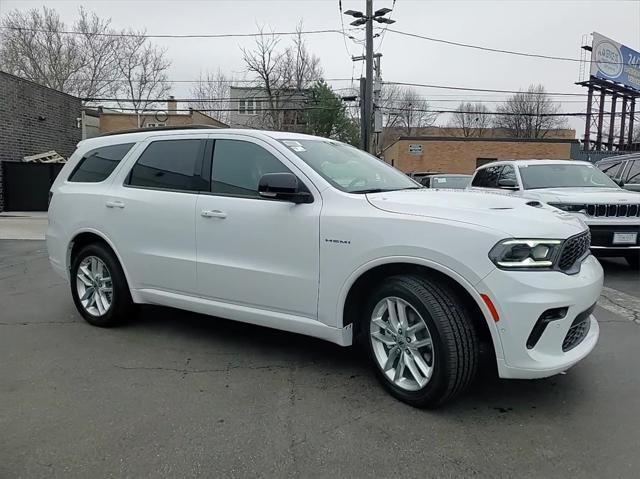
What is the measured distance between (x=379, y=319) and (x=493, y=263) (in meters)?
0.84

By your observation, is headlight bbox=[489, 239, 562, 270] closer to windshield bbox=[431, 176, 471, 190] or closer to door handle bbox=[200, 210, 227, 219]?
door handle bbox=[200, 210, 227, 219]

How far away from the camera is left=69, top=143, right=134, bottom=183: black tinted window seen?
4762mm

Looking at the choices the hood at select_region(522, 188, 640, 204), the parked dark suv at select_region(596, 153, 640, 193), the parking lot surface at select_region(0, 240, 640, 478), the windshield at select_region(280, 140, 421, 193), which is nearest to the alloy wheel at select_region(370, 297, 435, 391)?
the parking lot surface at select_region(0, 240, 640, 478)

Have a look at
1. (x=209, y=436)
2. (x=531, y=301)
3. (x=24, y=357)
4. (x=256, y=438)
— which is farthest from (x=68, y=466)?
(x=531, y=301)

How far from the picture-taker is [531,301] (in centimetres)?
271

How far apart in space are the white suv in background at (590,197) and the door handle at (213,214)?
381 cm

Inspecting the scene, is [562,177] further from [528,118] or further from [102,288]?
[528,118]

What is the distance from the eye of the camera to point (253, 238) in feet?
12.0

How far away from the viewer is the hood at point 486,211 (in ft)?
9.31

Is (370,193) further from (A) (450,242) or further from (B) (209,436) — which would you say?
(B) (209,436)

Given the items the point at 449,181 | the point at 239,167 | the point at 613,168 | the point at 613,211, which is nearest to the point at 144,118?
the point at 449,181

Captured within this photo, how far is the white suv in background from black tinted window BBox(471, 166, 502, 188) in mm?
311

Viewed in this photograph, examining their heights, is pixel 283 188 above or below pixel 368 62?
below

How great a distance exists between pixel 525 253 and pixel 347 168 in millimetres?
1601
